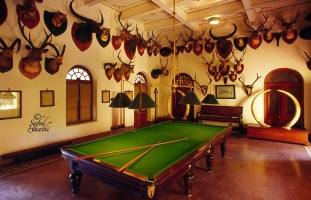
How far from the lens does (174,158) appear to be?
8.03 feet

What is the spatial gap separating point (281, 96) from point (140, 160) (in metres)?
6.63

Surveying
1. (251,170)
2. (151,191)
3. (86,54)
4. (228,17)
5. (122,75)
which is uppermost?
(228,17)

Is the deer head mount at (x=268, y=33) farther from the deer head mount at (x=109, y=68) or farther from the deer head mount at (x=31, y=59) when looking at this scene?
the deer head mount at (x=31, y=59)

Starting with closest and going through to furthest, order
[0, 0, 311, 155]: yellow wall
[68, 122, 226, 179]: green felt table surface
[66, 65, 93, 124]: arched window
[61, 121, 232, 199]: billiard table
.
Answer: [61, 121, 232, 199]: billiard table → [68, 122, 226, 179]: green felt table surface → [0, 0, 311, 155]: yellow wall → [66, 65, 93, 124]: arched window

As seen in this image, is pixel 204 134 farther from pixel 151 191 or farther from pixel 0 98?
pixel 0 98

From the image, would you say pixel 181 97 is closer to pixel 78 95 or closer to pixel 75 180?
pixel 78 95

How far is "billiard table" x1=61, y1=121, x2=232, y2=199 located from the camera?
1942mm

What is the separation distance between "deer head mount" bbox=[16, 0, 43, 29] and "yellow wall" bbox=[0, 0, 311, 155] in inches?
4.4

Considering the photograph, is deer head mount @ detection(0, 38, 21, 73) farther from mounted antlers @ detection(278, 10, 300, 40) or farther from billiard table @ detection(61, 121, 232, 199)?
mounted antlers @ detection(278, 10, 300, 40)

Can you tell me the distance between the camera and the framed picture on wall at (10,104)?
4086mm

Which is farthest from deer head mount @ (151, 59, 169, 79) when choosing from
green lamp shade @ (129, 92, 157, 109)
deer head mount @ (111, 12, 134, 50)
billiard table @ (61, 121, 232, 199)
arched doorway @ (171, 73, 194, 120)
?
green lamp shade @ (129, 92, 157, 109)

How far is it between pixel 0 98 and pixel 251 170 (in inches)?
223

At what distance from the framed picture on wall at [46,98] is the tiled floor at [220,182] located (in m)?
1.50

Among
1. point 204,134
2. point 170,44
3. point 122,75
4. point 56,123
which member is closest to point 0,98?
point 56,123
